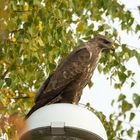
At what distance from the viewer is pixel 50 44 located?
7496 millimetres

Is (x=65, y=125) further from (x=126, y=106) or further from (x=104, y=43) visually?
(x=126, y=106)

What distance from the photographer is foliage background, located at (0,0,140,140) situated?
268 inches

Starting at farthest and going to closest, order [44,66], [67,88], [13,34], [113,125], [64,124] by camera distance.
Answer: [113,125], [44,66], [13,34], [67,88], [64,124]

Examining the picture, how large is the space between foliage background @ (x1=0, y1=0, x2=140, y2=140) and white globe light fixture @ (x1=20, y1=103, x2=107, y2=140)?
86.5 inches

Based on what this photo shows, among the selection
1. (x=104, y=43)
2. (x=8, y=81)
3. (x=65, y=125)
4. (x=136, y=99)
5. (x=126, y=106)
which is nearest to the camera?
(x=65, y=125)

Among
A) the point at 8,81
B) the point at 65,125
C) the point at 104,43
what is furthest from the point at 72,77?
the point at 65,125

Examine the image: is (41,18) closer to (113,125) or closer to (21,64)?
(21,64)

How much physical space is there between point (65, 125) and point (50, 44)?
3.86 metres

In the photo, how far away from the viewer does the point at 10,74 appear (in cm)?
689

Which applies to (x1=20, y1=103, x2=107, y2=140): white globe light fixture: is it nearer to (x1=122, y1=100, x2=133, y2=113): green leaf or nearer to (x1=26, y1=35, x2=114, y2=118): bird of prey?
(x1=26, y1=35, x2=114, y2=118): bird of prey

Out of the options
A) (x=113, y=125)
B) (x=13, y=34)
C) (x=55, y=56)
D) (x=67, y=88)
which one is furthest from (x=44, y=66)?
(x=67, y=88)

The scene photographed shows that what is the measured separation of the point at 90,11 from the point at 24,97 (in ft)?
7.49

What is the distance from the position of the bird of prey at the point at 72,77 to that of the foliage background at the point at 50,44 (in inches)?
33.1

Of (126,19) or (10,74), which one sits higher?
(126,19)
